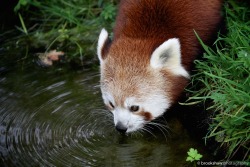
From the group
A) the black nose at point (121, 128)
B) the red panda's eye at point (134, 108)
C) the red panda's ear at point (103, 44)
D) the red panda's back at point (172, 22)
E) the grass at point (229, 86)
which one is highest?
the red panda's back at point (172, 22)

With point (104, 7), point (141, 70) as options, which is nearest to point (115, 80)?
point (141, 70)

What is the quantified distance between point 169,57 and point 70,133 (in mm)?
1136

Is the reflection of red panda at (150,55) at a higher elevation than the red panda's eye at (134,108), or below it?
higher

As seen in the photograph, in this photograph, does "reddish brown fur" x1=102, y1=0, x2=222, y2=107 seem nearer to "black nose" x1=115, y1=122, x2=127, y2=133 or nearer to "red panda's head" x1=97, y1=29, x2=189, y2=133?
"red panda's head" x1=97, y1=29, x2=189, y2=133

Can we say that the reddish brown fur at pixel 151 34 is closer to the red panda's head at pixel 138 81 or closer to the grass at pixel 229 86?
Answer: the red panda's head at pixel 138 81

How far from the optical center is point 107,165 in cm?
379

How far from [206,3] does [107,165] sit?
72.8 inches

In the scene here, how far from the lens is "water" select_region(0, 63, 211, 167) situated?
3.84 metres

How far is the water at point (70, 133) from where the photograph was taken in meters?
3.84

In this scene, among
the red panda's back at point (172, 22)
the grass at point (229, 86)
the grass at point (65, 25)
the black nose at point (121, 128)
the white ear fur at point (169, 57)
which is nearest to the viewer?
the grass at point (229, 86)

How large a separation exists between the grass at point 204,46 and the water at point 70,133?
1.28 ft

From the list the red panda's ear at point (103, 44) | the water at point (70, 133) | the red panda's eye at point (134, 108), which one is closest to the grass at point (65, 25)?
the water at point (70, 133)

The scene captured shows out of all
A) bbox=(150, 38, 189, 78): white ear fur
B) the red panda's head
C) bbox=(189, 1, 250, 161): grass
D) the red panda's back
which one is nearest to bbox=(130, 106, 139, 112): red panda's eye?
the red panda's head

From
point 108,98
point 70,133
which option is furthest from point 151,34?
point 70,133
